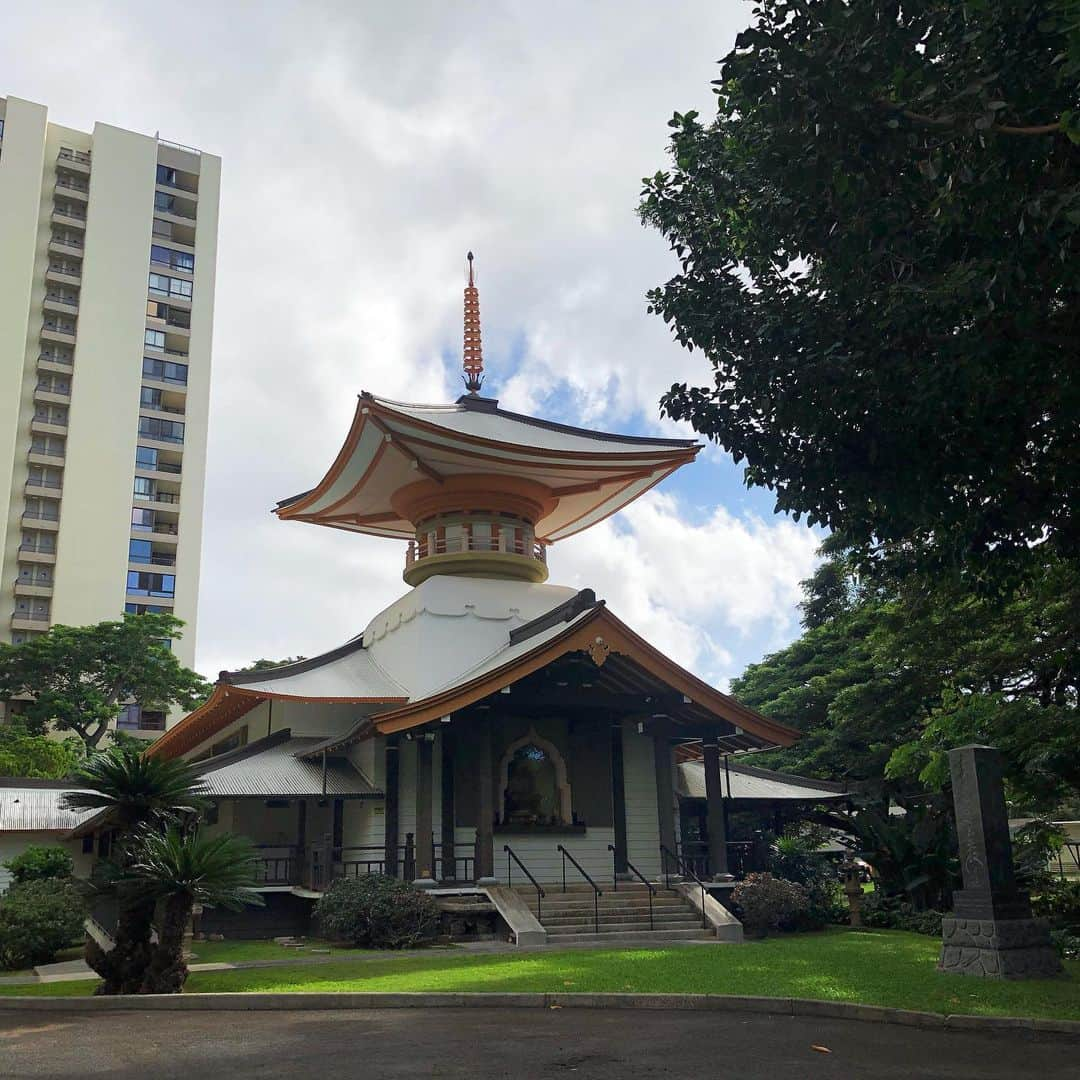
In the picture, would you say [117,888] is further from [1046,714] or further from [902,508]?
[1046,714]

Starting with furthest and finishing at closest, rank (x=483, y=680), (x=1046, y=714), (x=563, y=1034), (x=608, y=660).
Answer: (x=608, y=660) → (x=483, y=680) → (x=1046, y=714) → (x=563, y=1034)

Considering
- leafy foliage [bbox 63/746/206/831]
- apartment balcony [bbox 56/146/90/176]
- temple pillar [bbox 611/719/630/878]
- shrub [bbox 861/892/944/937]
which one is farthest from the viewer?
→ apartment balcony [bbox 56/146/90/176]

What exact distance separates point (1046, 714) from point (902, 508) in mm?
5232

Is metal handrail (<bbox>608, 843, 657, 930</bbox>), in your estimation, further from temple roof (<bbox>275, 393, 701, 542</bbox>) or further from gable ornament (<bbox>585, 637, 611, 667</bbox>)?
temple roof (<bbox>275, 393, 701, 542</bbox>)

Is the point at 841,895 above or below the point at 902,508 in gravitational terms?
below

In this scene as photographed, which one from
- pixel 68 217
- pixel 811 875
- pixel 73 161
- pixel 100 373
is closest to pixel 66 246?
pixel 68 217

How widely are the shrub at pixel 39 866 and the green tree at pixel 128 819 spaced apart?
8.42 meters

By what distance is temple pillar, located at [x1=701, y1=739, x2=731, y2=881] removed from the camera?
21234 mm

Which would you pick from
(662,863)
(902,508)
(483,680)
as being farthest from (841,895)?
(902,508)

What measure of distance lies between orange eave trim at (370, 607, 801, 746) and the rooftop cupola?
555 cm

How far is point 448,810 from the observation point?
21.1m

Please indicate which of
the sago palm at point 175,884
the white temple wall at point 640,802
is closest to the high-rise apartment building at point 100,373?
the white temple wall at point 640,802

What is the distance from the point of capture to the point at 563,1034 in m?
9.34

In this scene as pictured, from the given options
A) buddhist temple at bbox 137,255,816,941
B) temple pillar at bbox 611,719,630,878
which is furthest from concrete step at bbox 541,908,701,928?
temple pillar at bbox 611,719,630,878
